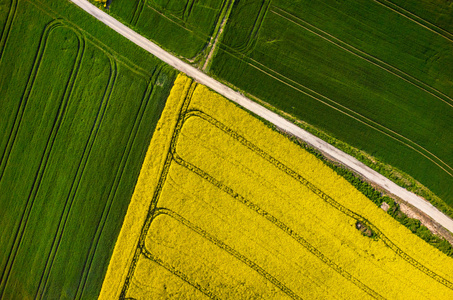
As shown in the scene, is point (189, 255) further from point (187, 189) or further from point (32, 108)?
point (32, 108)

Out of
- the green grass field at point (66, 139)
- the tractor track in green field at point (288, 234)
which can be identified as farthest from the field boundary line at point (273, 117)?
the tractor track in green field at point (288, 234)

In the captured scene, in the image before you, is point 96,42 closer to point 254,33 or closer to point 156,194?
point 254,33

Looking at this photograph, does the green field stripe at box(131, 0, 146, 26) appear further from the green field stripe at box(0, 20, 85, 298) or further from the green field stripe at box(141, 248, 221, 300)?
the green field stripe at box(141, 248, 221, 300)

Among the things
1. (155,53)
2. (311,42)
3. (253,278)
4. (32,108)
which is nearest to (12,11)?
(32,108)

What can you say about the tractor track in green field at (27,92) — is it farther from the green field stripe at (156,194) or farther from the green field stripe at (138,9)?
the green field stripe at (156,194)

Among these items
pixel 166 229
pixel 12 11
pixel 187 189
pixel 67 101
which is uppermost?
pixel 12 11

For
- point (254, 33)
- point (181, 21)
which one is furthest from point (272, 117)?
point (181, 21)
